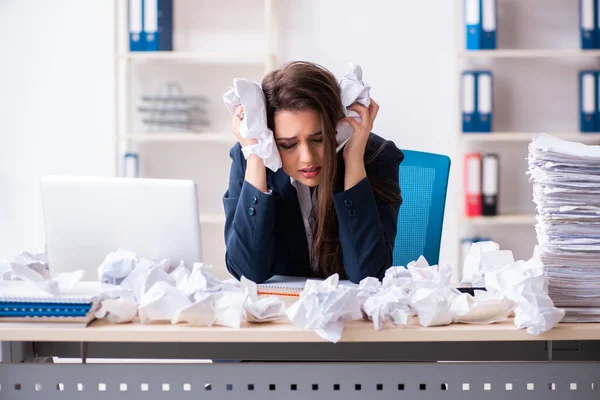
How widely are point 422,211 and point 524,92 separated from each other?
1.90 metres

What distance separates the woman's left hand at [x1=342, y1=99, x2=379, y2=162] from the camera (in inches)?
63.1

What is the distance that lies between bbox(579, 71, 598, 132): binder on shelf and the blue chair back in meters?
1.70

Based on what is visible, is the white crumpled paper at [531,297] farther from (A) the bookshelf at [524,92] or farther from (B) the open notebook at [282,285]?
(A) the bookshelf at [524,92]

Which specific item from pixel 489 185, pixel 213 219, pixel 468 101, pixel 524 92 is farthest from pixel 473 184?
pixel 213 219

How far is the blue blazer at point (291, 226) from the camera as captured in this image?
63.8 inches

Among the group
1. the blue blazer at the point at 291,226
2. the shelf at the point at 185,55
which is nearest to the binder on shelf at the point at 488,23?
the shelf at the point at 185,55

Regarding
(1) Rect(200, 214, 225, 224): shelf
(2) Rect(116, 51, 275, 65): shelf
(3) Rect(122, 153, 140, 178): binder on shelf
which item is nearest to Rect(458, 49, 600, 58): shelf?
(2) Rect(116, 51, 275, 65): shelf

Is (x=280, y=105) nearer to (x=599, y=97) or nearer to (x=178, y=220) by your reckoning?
(x=178, y=220)

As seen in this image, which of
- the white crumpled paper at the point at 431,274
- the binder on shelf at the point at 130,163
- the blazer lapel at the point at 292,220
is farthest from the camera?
the binder on shelf at the point at 130,163

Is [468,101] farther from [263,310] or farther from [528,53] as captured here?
[263,310]

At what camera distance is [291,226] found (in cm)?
180

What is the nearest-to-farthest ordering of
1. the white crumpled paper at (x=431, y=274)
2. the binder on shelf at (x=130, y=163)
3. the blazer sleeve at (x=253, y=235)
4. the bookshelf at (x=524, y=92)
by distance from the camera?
the white crumpled paper at (x=431, y=274), the blazer sleeve at (x=253, y=235), the binder on shelf at (x=130, y=163), the bookshelf at (x=524, y=92)

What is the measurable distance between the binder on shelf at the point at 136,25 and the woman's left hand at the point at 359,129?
79.9 inches

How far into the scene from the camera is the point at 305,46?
A: 364cm
